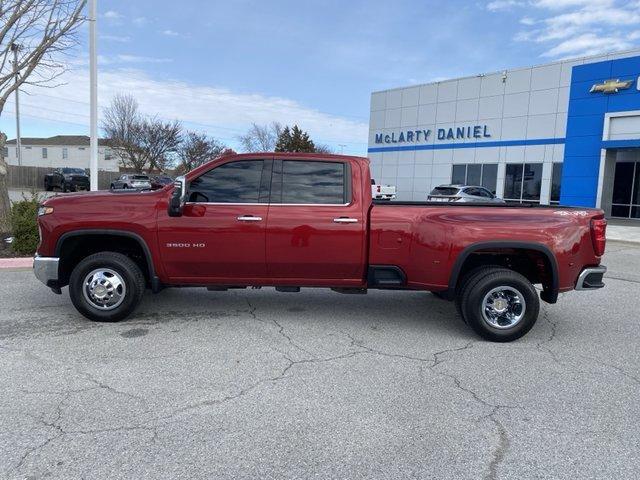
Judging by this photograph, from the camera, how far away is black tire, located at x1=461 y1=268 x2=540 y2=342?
5172 millimetres

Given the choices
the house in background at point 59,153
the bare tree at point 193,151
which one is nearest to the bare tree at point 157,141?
the bare tree at point 193,151

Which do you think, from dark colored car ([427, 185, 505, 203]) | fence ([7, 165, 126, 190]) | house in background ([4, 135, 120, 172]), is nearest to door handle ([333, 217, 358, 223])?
dark colored car ([427, 185, 505, 203])

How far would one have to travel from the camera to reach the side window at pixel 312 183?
18.0 ft

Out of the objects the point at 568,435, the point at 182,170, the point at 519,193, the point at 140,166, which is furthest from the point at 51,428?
the point at 182,170

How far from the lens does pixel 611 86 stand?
76.0ft

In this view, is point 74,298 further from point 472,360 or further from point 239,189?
point 472,360

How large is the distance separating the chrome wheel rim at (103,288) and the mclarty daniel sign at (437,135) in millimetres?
26484

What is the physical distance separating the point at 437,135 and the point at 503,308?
89.2ft

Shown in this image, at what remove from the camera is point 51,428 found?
3316 mm

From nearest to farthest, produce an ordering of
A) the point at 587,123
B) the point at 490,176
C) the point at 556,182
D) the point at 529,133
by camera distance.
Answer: the point at 587,123
the point at 556,182
the point at 529,133
the point at 490,176

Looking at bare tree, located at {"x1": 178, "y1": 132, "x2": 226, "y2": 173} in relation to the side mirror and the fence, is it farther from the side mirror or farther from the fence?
the side mirror

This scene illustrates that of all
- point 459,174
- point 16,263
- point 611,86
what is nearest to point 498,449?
point 16,263

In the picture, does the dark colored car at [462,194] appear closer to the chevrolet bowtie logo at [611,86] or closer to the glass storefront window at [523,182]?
the glass storefront window at [523,182]

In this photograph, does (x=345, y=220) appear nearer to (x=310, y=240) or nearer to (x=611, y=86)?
(x=310, y=240)
